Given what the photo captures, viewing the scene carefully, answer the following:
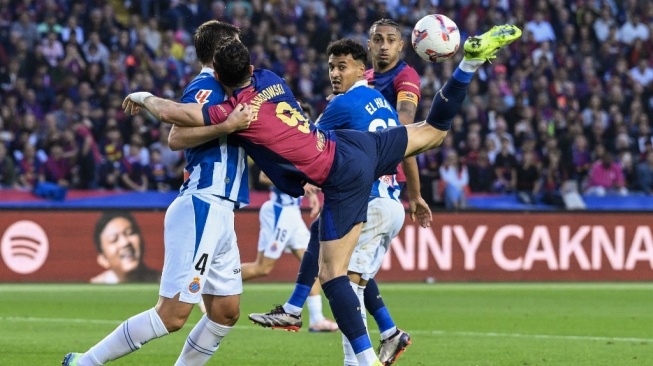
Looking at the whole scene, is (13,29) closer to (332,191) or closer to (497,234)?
(497,234)

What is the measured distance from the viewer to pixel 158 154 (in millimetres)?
20875

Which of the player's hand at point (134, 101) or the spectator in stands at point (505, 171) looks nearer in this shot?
the player's hand at point (134, 101)

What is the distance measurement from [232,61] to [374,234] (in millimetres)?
2138

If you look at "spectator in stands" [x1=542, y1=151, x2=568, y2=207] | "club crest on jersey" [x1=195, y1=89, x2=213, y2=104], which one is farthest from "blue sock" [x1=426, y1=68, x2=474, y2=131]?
"spectator in stands" [x1=542, y1=151, x2=568, y2=207]

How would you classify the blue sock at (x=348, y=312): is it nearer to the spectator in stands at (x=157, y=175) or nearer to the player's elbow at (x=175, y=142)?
the player's elbow at (x=175, y=142)

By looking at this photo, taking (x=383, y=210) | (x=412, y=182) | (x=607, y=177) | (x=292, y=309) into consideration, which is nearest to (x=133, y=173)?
(x=607, y=177)

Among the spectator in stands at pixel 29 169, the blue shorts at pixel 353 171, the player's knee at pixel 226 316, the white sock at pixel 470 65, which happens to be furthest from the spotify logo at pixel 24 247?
the white sock at pixel 470 65

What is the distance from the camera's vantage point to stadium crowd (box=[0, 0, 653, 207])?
2092cm

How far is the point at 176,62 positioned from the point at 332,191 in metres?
16.5

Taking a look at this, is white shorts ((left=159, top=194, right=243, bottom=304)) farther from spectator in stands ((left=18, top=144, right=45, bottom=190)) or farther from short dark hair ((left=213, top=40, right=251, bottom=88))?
spectator in stands ((left=18, top=144, right=45, bottom=190))

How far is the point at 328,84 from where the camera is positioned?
2342 cm

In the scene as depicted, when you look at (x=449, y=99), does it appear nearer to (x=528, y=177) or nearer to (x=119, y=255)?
(x=119, y=255)

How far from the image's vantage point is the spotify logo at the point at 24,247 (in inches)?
725

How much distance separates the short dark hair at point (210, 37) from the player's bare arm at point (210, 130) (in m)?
0.47
